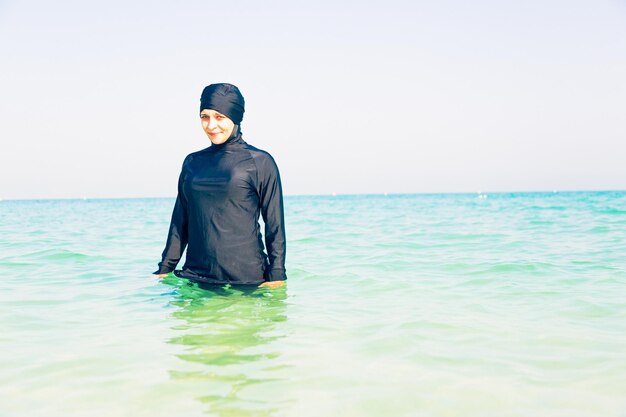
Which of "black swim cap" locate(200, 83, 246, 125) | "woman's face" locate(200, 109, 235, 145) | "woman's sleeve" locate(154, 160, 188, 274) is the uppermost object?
"black swim cap" locate(200, 83, 246, 125)

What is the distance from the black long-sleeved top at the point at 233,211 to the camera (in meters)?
4.88

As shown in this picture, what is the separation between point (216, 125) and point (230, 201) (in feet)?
2.16

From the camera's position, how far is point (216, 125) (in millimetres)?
4844

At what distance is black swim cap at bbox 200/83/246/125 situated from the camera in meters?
4.78

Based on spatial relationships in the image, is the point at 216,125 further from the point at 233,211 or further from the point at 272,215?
the point at 272,215

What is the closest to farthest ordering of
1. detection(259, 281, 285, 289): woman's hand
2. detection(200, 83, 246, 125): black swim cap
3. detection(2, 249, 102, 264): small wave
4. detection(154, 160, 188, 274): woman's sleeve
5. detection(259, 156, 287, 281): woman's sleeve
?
1. detection(200, 83, 246, 125): black swim cap
2. detection(259, 156, 287, 281): woman's sleeve
3. detection(259, 281, 285, 289): woman's hand
4. detection(154, 160, 188, 274): woman's sleeve
5. detection(2, 249, 102, 264): small wave

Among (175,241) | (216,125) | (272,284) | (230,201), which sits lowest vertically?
(272,284)

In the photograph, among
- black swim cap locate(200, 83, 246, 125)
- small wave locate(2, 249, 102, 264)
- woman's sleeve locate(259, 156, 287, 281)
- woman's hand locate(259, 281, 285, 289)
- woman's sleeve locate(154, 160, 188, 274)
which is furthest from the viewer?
small wave locate(2, 249, 102, 264)

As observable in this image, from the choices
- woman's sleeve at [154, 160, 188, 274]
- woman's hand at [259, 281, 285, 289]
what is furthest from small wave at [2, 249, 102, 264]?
woman's hand at [259, 281, 285, 289]

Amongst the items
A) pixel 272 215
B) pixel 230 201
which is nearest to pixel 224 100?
pixel 230 201

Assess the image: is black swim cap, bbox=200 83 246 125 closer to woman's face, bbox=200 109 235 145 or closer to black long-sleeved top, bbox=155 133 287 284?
woman's face, bbox=200 109 235 145

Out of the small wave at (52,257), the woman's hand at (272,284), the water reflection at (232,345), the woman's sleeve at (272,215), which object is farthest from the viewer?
the small wave at (52,257)

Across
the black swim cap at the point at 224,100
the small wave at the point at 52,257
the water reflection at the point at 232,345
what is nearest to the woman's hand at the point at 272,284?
the water reflection at the point at 232,345

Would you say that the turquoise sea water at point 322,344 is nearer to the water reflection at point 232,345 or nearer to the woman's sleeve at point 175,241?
the water reflection at point 232,345
